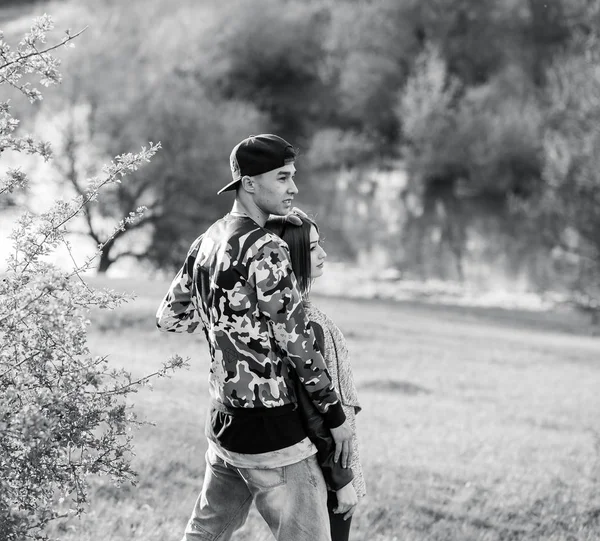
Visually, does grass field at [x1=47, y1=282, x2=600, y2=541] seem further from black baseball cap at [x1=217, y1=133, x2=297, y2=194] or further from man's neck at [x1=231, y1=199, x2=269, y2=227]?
black baseball cap at [x1=217, y1=133, x2=297, y2=194]

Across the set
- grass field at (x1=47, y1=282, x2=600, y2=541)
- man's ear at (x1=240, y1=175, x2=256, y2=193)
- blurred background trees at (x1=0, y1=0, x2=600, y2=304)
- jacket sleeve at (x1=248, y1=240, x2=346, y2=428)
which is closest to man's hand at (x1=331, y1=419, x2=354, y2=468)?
jacket sleeve at (x1=248, y1=240, x2=346, y2=428)

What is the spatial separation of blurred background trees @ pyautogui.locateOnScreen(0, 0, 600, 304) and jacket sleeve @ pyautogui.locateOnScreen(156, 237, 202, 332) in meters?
20.7

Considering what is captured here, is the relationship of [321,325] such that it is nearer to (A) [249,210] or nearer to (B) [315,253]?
(B) [315,253]

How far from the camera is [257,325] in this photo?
3.04m

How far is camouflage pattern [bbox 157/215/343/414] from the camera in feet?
9.80

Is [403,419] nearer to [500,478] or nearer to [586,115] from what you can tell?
[500,478]

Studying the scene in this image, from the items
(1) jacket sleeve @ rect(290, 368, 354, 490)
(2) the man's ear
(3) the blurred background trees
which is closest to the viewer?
(1) jacket sleeve @ rect(290, 368, 354, 490)

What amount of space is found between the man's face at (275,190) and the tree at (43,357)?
1.84 feet

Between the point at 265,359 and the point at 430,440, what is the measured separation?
5971mm

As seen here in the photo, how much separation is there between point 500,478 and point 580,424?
11.1ft

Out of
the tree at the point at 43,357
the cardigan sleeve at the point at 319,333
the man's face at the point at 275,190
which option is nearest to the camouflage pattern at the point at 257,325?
the man's face at the point at 275,190

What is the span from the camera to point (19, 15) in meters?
44.1

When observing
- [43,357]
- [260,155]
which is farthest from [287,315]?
[43,357]

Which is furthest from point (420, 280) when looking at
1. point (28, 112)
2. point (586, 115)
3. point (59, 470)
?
point (59, 470)
